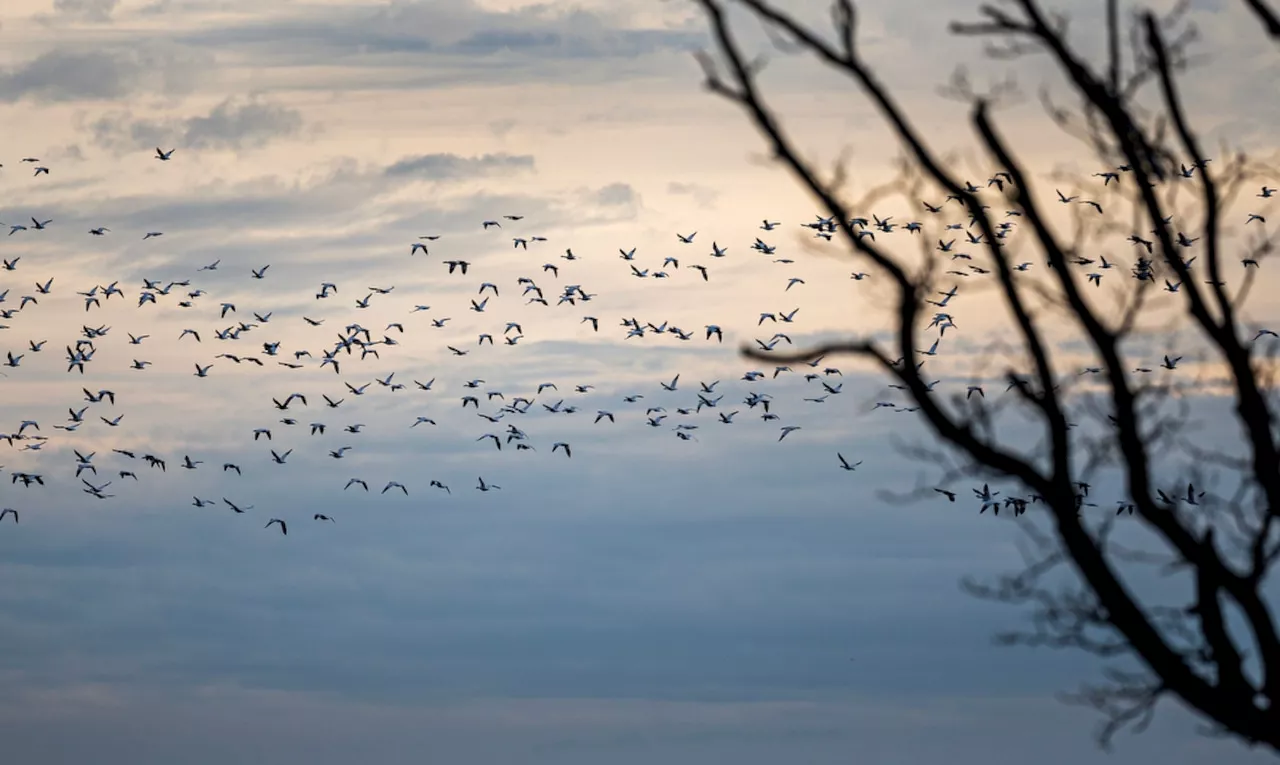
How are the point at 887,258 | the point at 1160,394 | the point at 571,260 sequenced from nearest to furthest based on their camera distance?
the point at 887,258 → the point at 1160,394 → the point at 571,260

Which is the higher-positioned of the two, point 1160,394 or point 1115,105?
point 1115,105

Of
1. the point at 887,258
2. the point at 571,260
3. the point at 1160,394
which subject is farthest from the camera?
the point at 571,260

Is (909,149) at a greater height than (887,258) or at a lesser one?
greater

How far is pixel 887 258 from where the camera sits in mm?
6969

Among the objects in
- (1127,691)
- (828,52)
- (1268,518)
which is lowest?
(1127,691)

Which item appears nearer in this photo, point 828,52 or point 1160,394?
point 828,52

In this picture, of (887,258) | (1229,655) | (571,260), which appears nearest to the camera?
(887,258)

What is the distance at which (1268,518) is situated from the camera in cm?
855

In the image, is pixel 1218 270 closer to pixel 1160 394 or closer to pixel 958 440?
pixel 1160 394

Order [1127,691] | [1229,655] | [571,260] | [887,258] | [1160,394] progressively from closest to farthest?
[887,258], [1229,655], [1160,394], [1127,691], [571,260]

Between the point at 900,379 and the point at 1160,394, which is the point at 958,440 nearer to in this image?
the point at 900,379

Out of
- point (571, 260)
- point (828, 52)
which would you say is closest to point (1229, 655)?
point (828, 52)

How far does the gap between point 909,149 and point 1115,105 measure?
1485mm

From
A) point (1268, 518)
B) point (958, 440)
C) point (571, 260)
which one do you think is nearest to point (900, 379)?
point (958, 440)
